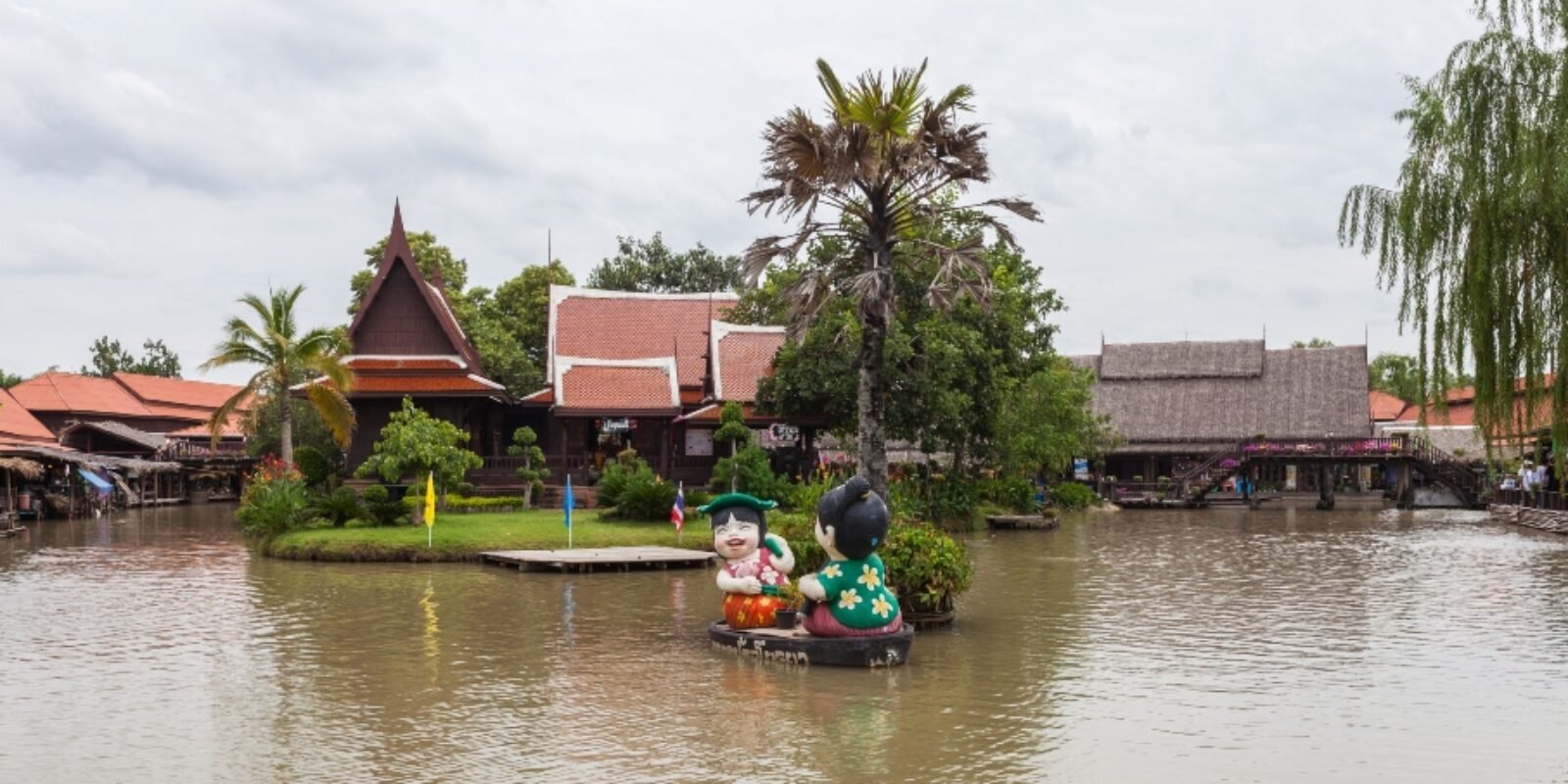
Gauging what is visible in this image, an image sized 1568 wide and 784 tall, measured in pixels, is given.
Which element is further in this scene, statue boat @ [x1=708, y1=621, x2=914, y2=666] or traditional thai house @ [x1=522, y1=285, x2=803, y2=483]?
traditional thai house @ [x1=522, y1=285, x2=803, y2=483]

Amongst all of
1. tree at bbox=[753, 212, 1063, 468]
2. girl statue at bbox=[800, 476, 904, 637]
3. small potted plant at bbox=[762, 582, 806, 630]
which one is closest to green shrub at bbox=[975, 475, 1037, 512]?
tree at bbox=[753, 212, 1063, 468]

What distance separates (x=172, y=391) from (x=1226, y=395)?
55587 millimetres

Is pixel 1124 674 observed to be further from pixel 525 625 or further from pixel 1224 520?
pixel 1224 520

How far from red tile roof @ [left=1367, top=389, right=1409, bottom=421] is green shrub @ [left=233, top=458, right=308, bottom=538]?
66.3 m

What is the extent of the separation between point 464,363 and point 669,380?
20.7ft

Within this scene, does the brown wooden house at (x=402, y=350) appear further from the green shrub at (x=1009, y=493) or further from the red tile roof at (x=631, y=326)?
the green shrub at (x=1009, y=493)

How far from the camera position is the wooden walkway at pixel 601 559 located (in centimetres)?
2683

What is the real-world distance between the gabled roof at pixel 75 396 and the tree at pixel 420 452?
140ft

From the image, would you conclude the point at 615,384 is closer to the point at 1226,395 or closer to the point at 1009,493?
the point at 1009,493

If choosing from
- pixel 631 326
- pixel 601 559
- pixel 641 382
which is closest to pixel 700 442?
pixel 641 382

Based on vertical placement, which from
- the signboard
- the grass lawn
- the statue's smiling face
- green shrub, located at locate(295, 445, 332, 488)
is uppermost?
the signboard

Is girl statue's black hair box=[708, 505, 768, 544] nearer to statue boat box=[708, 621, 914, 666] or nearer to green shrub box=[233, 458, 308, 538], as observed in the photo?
statue boat box=[708, 621, 914, 666]

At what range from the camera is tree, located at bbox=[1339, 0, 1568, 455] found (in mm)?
20828

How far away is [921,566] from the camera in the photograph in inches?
722
